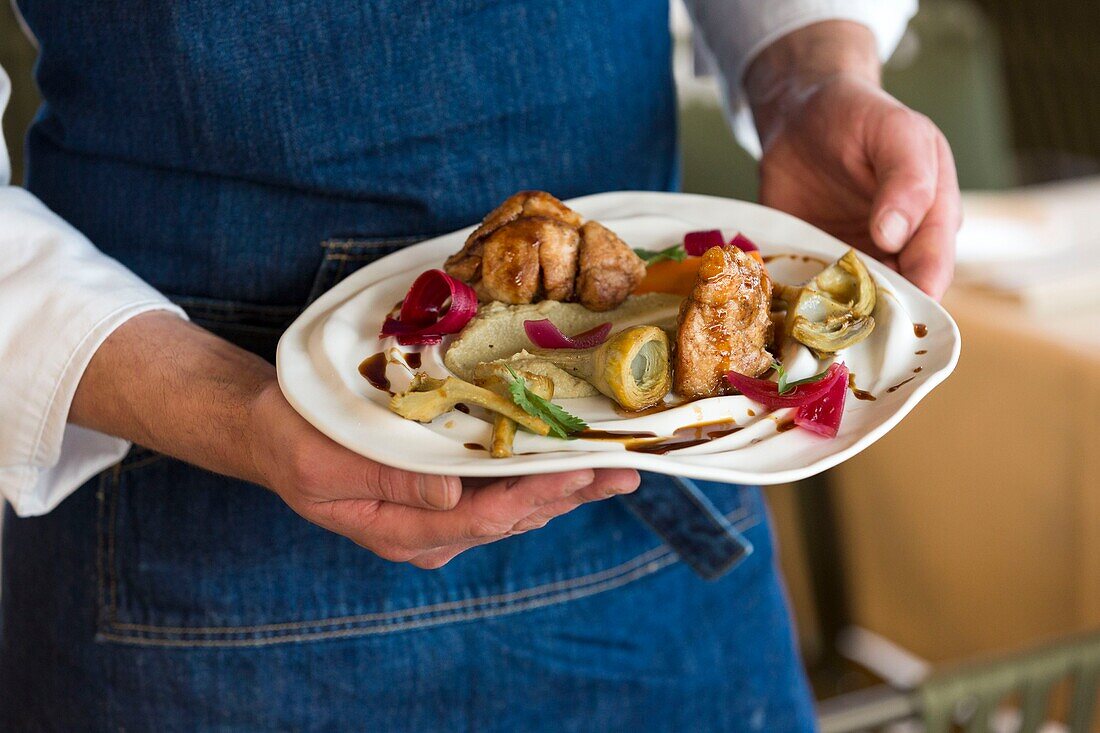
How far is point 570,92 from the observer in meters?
1.15

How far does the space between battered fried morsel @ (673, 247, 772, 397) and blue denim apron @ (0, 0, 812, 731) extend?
1.12 feet

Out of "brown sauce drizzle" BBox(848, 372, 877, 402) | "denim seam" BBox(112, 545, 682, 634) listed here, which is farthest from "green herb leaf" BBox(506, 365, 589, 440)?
"denim seam" BBox(112, 545, 682, 634)

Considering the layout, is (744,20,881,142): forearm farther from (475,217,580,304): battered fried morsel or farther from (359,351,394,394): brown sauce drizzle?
(359,351,394,394): brown sauce drizzle

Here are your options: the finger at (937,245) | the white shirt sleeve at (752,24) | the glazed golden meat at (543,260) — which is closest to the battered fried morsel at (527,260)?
the glazed golden meat at (543,260)

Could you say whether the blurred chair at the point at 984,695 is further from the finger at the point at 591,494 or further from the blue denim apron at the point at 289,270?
the finger at the point at 591,494

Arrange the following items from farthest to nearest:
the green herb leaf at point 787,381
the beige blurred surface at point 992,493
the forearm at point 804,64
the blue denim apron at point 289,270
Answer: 1. the beige blurred surface at point 992,493
2. the forearm at point 804,64
3. the blue denim apron at point 289,270
4. the green herb leaf at point 787,381

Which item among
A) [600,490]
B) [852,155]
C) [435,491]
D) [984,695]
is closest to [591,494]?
[600,490]

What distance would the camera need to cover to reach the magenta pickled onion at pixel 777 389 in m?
0.79

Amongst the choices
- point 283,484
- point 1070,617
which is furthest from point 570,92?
point 1070,617

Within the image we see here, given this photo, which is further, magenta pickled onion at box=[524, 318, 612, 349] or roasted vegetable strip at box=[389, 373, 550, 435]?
magenta pickled onion at box=[524, 318, 612, 349]

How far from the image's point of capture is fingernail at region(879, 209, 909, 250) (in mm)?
1012

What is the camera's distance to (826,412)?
79cm

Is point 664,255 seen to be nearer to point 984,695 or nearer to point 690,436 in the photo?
point 690,436

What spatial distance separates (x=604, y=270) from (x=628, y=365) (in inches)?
7.4
